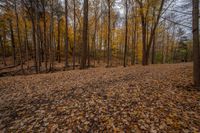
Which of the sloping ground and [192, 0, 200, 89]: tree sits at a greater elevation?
[192, 0, 200, 89]: tree

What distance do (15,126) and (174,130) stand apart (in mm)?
3627

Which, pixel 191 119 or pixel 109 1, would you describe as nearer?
pixel 191 119

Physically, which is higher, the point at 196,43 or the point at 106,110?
the point at 196,43

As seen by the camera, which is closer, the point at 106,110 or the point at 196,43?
the point at 106,110

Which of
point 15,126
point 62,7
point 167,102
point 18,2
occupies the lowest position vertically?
point 15,126

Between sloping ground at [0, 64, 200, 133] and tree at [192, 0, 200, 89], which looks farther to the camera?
tree at [192, 0, 200, 89]

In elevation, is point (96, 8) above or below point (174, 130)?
above

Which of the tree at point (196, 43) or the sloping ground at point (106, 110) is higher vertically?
the tree at point (196, 43)

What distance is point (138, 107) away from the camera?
11.8 ft

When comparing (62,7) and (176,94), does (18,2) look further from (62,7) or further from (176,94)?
(176,94)

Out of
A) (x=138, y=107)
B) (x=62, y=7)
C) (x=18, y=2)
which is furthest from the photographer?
(x=62, y=7)

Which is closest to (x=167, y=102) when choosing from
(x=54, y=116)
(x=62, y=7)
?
(x=54, y=116)

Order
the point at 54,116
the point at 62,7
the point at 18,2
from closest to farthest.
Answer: the point at 54,116 < the point at 18,2 < the point at 62,7

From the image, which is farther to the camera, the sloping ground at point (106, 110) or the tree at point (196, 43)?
the tree at point (196, 43)
